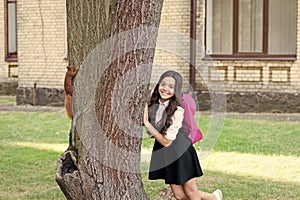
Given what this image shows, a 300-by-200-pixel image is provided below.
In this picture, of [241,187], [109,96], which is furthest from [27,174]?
[109,96]

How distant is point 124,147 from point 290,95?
430 inches

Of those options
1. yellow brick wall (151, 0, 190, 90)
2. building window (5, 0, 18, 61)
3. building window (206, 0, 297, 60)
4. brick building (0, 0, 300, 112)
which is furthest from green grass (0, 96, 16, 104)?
building window (206, 0, 297, 60)

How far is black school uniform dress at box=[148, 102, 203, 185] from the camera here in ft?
19.5

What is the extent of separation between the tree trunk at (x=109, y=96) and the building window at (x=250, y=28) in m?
11.0

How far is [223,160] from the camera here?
31.4 ft

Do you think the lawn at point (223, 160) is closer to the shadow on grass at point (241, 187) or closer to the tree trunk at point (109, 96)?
the shadow on grass at point (241, 187)

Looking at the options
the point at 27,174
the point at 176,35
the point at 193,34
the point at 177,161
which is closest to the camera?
the point at 177,161

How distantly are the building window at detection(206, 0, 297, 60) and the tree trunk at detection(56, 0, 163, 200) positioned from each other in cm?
1096

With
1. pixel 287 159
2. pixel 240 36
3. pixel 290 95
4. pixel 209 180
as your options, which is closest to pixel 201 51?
pixel 240 36

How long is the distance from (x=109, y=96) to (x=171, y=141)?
100 centimetres

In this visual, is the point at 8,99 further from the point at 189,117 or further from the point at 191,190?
the point at 189,117

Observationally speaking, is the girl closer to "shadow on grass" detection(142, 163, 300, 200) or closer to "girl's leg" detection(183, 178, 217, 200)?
"girl's leg" detection(183, 178, 217, 200)

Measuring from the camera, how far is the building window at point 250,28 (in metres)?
16.1

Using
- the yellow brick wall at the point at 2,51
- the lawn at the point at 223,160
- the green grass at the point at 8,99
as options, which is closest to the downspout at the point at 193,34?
the lawn at the point at 223,160
